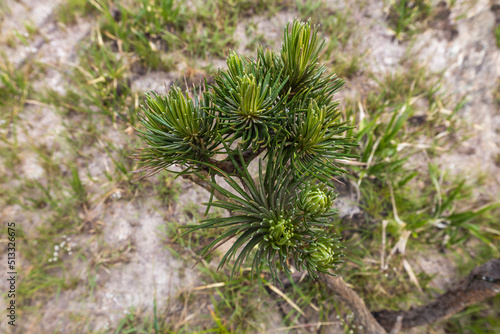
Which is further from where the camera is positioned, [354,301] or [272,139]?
[354,301]

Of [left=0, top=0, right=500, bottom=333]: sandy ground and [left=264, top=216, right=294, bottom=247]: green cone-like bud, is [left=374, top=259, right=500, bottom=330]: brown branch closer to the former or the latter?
[left=0, top=0, right=500, bottom=333]: sandy ground

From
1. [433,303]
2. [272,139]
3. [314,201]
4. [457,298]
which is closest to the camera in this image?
[314,201]

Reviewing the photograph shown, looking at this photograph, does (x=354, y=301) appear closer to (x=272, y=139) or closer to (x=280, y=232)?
(x=280, y=232)

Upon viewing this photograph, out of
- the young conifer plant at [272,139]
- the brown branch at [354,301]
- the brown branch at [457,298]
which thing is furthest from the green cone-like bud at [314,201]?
the brown branch at [457,298]

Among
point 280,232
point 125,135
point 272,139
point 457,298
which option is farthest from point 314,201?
point 125,135

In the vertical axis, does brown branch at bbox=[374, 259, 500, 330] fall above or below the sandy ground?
below

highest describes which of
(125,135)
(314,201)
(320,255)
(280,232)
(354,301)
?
(125,135)

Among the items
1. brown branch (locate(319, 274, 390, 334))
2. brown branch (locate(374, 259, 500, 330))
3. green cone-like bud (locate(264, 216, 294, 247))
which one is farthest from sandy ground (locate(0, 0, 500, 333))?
green cone-like bud (locate(264, 216, 294, 247))

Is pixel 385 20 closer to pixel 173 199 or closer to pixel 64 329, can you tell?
pixel 173 199
